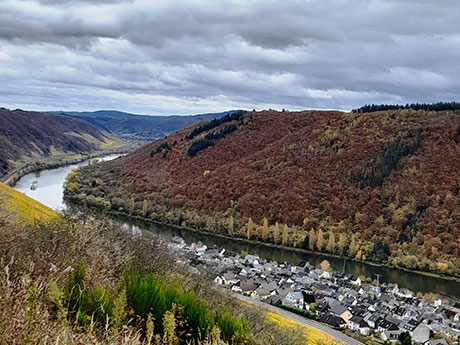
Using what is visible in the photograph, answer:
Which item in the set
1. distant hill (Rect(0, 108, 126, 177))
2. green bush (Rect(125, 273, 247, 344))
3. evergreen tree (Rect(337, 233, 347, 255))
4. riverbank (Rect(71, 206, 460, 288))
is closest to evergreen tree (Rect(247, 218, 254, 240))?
riverbank (Rect(71, 206, 460, 288))

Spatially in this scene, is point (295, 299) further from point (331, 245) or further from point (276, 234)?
point (276, 234)

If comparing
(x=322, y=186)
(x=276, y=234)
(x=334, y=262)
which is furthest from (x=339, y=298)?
(x=322, y=186)

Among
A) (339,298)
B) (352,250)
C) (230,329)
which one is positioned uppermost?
(230,329)

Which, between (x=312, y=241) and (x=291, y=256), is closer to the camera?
(x=291, y=256)

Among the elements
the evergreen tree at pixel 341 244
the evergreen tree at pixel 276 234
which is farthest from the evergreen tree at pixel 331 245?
the evergreen tree at pixel 276 234

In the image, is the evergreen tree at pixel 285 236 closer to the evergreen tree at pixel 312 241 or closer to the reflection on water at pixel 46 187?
the evergreen tree at pixel 312 241

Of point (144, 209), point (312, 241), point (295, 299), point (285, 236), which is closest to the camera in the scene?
point (295, 299)

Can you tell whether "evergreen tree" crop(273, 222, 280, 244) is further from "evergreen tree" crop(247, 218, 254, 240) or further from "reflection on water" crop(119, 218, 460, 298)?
"evergreen tree" crop(247, 218, 254, 240)

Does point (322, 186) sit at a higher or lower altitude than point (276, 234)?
higher
